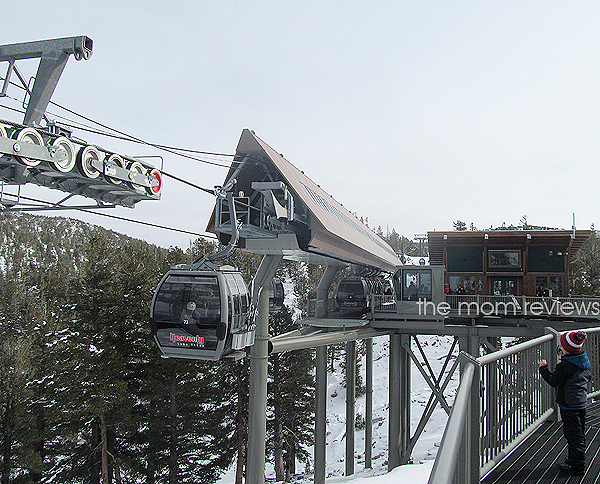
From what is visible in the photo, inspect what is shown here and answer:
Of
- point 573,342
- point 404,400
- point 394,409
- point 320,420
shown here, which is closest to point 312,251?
point 320,420

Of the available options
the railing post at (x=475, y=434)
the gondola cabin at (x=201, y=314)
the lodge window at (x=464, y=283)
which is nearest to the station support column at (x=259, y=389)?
the gondola cabin at (x=201, y=314)

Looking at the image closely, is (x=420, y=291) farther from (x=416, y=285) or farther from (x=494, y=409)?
(x=494, y=409)

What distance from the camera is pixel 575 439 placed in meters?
4.57

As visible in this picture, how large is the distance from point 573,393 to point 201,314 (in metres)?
6.20

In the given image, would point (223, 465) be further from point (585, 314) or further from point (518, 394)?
point (518, 394)

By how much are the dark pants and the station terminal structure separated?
6058 millimetres

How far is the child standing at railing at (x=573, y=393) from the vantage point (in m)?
4.55

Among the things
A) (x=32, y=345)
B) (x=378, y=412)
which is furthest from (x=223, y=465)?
(x=378, y=412)

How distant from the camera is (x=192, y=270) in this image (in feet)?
30.3

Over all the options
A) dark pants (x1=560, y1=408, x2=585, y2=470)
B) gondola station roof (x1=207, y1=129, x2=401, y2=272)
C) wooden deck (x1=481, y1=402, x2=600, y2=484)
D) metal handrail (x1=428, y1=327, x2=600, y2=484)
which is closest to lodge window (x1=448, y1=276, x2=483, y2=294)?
gondola station roof (x1=207, y1=129, x2=401, y2=272)

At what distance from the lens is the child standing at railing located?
14.9 ft

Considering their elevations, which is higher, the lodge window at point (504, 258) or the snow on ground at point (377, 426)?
the lodge window at point (504, 258)

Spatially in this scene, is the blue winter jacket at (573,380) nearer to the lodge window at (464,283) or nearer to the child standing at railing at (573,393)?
the child standing at railing at (573,393)

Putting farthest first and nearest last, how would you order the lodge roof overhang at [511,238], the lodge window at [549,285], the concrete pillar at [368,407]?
the lodge window at [549,285] < the lodge roof overhang at [511,238] < the concrete pillar at [368,407]
